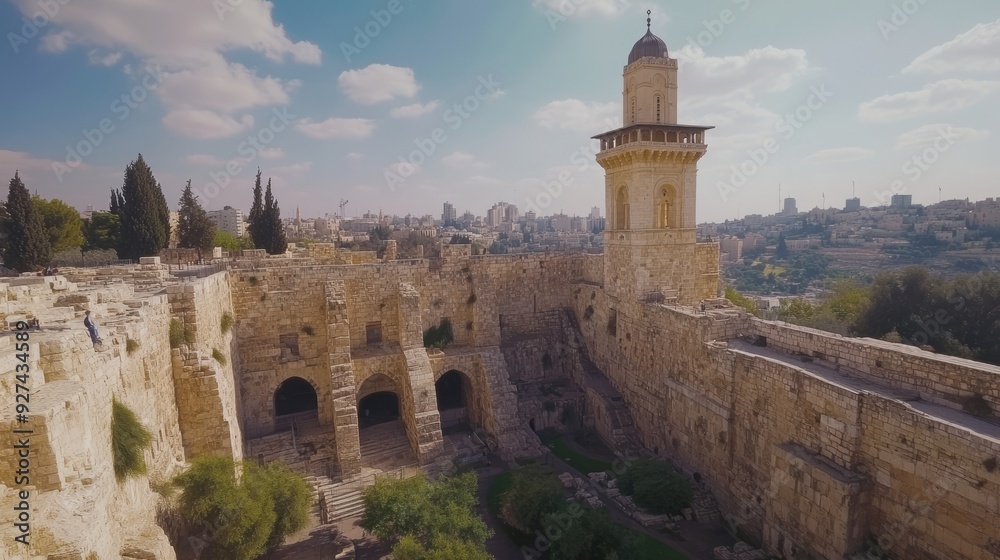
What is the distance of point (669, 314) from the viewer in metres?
16.3

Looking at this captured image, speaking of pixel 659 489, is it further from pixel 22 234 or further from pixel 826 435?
pixel 22 234

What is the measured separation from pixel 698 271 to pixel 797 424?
8635 millimetres

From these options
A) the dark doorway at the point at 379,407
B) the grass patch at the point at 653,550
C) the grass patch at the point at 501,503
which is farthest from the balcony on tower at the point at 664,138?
the dark doorway at the point at 379,407

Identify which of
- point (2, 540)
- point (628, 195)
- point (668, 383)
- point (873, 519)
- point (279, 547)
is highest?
point (628, 195)

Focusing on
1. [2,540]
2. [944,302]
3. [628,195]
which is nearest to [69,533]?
[2,540]

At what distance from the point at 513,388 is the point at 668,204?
9.41m

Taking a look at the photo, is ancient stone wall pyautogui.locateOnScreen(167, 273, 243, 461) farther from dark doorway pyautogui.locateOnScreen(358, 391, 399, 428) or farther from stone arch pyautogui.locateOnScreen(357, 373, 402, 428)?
dark doorway pyautogui.locateOnScreen(358, 391, 399, 428)

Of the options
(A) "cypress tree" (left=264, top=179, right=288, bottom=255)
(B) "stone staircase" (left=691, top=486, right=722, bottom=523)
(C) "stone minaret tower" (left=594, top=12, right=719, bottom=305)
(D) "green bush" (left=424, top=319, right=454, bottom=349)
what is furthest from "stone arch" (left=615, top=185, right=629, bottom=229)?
(A) "cypress tree" (left=264, top=179, right=288, bottom=255)

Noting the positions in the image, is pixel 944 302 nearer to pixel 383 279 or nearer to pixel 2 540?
pixel 383 279

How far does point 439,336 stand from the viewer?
2027cm

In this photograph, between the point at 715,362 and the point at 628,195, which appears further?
the point at 628,195

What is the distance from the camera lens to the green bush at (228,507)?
31.2 ft

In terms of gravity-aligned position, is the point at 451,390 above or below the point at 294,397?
below

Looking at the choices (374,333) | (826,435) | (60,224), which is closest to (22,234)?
(60,224)
